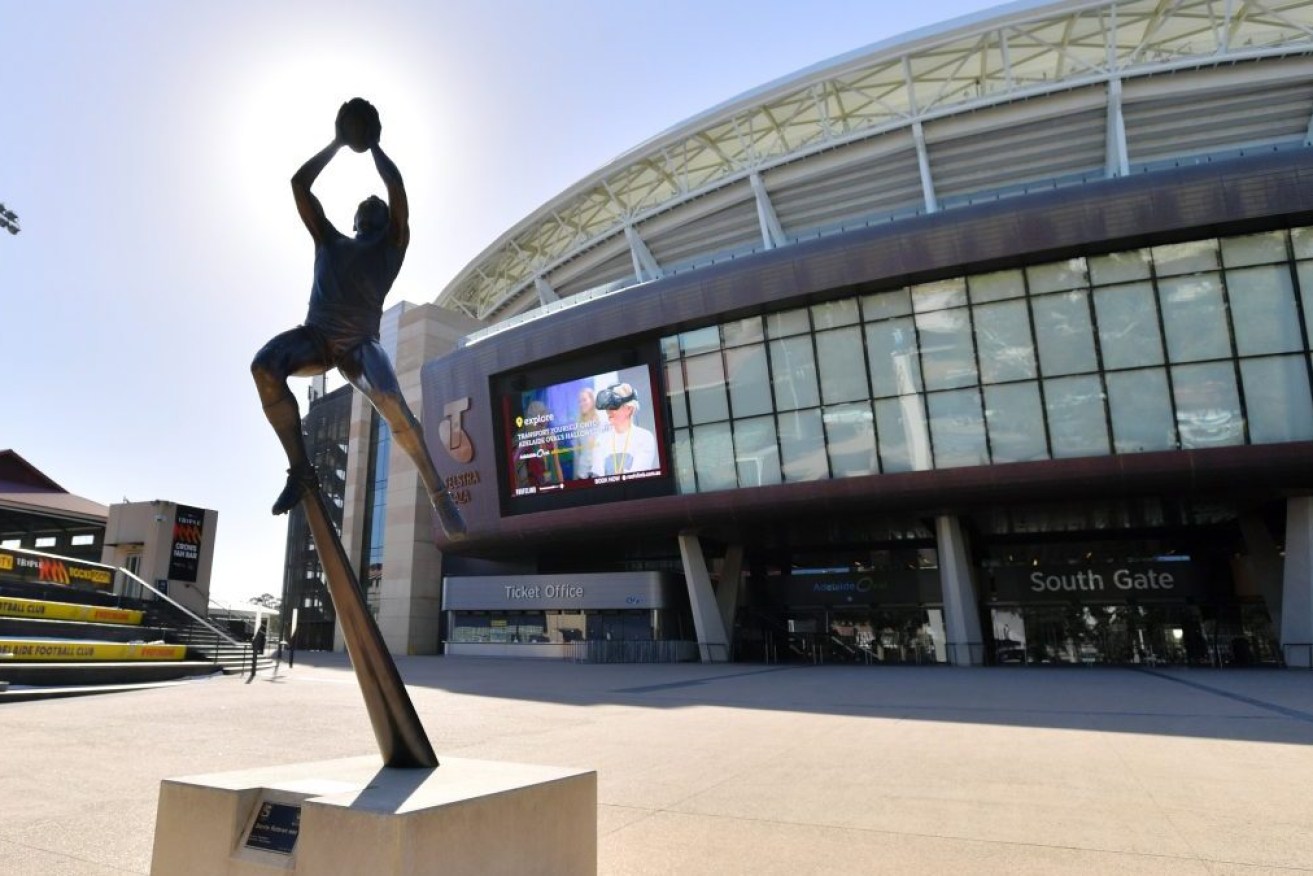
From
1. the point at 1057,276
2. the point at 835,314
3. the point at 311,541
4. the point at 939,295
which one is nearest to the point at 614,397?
the point at 835,314

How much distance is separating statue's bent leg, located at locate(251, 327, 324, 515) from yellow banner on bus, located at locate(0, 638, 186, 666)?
59.4ft

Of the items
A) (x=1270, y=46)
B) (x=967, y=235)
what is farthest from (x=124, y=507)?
(x=1270, y=46)

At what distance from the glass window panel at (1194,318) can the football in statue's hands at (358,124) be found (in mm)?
26456

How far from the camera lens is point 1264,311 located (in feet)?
79.0

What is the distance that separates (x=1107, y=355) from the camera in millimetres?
25547

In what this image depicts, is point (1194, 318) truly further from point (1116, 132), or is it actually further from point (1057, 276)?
point (1116, 132)

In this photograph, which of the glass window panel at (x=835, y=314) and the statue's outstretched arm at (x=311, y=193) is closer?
the statue's outstretched arm at (x=311, y=193)

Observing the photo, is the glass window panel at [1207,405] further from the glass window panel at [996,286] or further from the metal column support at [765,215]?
the metal column support at [765,215]

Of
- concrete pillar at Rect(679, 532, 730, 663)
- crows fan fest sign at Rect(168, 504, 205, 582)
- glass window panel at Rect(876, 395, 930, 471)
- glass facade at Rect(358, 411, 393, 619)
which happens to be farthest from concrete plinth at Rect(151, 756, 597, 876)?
crows fan fest sign at Rect(168, 504, 205, 582)

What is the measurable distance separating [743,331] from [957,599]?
13.0 meters

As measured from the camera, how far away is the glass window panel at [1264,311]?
23.9 metres

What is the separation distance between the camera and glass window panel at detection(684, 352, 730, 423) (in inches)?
1214

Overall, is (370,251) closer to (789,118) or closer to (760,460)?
(760,460)

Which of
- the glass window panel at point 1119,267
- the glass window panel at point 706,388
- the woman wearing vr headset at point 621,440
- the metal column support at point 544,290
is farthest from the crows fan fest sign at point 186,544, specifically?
the glass window panel at point 1119,267
